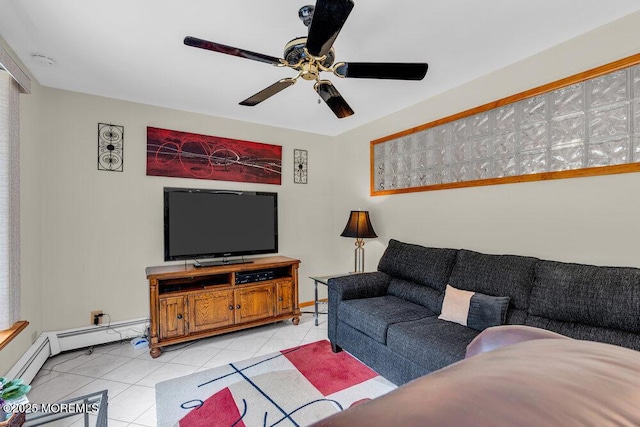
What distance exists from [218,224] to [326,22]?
250 centimetres

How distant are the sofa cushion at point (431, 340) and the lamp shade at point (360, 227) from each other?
135cm

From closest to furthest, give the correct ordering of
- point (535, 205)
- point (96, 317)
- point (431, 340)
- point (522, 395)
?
point (522, 395) < point (431, 340) < point (535, 205) < point (96, 317)

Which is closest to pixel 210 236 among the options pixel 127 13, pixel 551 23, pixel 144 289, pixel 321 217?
pixel 144 289

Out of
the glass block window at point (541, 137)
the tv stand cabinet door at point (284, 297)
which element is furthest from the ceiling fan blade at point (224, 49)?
the tv stand cabinet door at point (284, 297)

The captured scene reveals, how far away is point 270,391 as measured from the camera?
7.24ft

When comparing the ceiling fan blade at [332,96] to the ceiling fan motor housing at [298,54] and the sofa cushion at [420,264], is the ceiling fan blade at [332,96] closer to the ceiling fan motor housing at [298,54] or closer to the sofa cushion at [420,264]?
the ceiling fan motor housing at [298,54]

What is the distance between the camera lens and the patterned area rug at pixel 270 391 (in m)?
1.94

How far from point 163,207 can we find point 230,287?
1096 millimetres

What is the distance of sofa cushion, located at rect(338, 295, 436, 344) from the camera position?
7.62 ft

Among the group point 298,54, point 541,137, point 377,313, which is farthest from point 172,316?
point 541,137

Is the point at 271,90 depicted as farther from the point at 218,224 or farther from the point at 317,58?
the point at 218,224

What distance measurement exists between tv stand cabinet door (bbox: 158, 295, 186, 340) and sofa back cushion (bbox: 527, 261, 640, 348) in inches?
109

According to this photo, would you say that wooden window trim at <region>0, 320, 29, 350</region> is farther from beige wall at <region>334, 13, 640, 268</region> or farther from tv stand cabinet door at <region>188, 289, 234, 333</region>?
beige wall at <region>334, 13, 640, 268</region>

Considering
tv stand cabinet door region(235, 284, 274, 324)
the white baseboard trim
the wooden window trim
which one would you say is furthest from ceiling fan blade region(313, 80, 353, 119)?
the white baseboard trim
